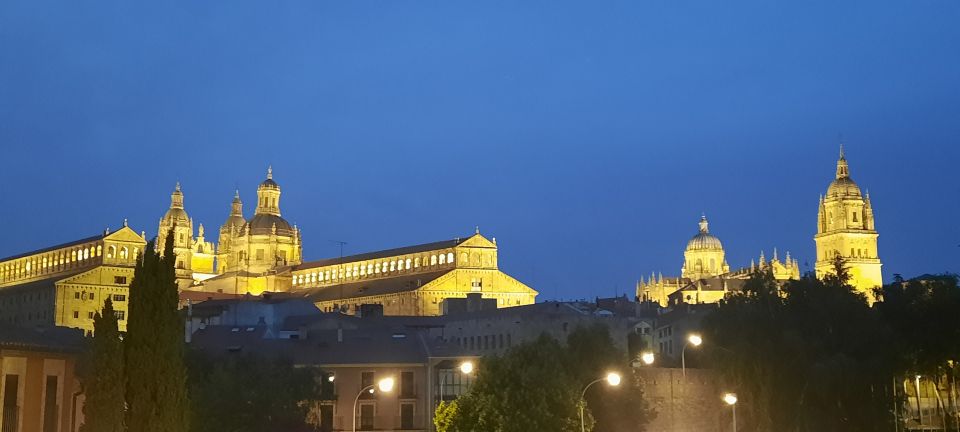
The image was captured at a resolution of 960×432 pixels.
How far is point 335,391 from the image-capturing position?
6962 centimetres

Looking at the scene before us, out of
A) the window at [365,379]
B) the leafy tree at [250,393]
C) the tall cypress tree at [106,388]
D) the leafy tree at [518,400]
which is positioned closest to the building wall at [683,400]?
the leafy tree at [518,400]

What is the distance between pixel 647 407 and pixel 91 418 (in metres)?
34.4

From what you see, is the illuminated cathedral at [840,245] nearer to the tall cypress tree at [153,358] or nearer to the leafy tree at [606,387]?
the leafy tree at [606,387]

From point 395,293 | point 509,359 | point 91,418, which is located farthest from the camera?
point 395,293

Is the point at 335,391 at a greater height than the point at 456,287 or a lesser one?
lesser

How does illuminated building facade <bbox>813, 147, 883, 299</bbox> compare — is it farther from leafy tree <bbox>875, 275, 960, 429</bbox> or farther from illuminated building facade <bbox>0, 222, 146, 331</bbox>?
leafy tree <bbox>875, 275, 960, 429</bbox>

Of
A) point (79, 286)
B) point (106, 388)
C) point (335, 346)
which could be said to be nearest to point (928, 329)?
point (335, 346)

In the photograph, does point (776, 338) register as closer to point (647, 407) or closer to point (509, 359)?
point (647, 407)

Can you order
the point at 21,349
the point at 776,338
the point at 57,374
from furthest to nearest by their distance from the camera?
the point at 776,338 → the point at 57,374 → the point at 21,349

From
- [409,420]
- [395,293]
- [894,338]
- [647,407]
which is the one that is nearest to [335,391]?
[409,420]

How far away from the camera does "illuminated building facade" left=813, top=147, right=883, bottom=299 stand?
523 ft

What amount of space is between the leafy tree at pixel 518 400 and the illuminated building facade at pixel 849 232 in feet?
363

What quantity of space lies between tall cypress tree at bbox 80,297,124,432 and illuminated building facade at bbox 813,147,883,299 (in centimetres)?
13305

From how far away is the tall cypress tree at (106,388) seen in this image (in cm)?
3450
